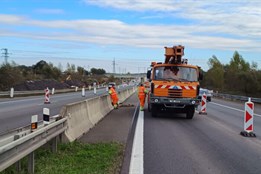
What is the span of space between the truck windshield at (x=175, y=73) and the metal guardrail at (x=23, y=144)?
1123 centimetres

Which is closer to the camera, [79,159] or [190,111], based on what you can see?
[79,159]

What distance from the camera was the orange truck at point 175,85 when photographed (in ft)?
62.2

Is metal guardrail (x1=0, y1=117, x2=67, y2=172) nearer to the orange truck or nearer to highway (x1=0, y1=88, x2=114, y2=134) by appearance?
highway (x1=0, y1=88, x2=114, y2=134)

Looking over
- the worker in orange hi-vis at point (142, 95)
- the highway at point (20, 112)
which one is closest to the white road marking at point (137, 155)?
the highway at point (20, 112)

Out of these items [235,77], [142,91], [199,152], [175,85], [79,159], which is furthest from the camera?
[235,77]

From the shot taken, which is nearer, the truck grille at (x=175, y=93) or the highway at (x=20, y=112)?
the highway at (x=20, y=112)

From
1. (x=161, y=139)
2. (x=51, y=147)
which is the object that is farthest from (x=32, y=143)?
(x=161, y=139)

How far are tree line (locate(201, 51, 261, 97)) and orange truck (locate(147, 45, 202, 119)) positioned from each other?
46.1 metres

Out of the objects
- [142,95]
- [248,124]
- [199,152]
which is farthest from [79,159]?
[142,95]

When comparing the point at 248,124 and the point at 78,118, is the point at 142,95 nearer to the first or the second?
the point at 248,124

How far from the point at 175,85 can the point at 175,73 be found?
2.83ft

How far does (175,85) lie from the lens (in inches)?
745

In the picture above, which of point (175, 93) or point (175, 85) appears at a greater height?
point (175, 85)

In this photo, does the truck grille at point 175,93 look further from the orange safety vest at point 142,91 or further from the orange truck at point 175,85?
the orange safety vest at point 142,91
